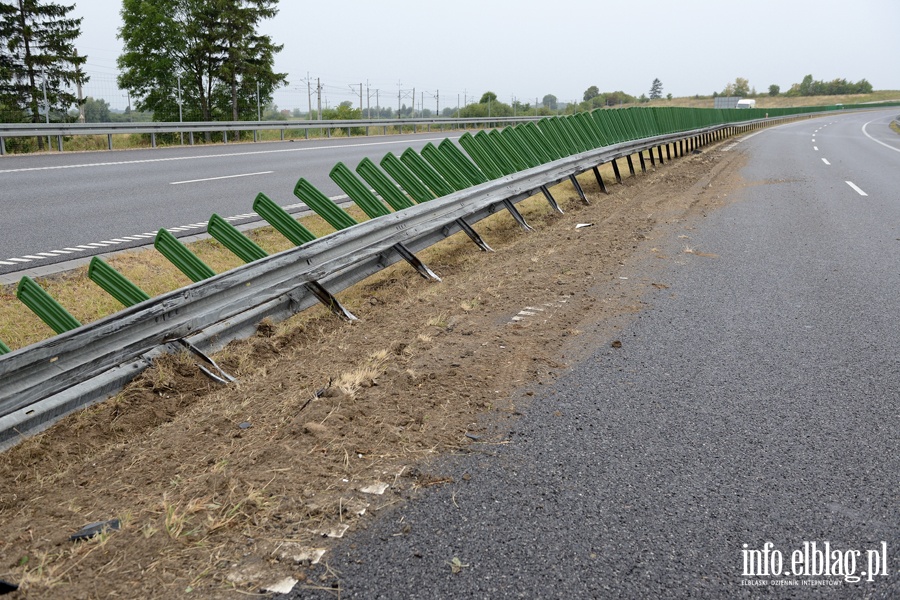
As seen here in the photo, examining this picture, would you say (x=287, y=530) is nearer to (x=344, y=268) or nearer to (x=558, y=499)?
(x=558, y=499)

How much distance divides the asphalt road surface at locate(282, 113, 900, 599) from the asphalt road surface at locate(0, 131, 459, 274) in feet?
17.0

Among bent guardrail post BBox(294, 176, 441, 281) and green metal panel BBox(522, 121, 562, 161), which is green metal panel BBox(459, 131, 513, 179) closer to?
green metal panel BBox(522, 121, 562, 161)

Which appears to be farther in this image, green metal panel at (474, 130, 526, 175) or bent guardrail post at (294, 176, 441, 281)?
green metal panel at (474, 130, 526, 175)

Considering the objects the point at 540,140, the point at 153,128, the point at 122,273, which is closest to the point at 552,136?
the point at 540,140

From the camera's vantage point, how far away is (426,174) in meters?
7.91

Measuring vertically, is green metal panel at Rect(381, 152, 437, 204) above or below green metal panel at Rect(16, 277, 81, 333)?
above

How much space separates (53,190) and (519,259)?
23.7 ft

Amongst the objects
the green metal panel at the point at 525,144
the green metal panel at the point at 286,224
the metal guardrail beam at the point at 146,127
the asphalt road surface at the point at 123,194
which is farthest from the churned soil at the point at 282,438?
the metal guardrail beam at the point at 146,127

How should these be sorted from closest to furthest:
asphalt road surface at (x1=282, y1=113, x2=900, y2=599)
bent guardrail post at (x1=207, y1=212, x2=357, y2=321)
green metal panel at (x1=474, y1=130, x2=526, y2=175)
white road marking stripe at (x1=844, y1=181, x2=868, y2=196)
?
asphalt road surface at (x1=282, y1=113, x2=900, y2=599) → bent guardrail post at (x1=207, y1=212, x2=357, y2=321) → green metal panel at (x1=474, y1=130, x2=526, y2=175) → white road marking stripe at (x1=844, y1=181, x2=868, y2=196)

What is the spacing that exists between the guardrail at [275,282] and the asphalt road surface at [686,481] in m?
1.83

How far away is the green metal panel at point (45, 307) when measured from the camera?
12.4 feet

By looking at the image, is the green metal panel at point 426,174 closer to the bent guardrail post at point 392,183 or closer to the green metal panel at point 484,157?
the bent guardrail post at point 392,183

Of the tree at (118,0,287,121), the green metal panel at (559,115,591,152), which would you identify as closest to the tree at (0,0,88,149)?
the tree at (118,0,287,121)

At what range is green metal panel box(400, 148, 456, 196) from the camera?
777 centimetres
